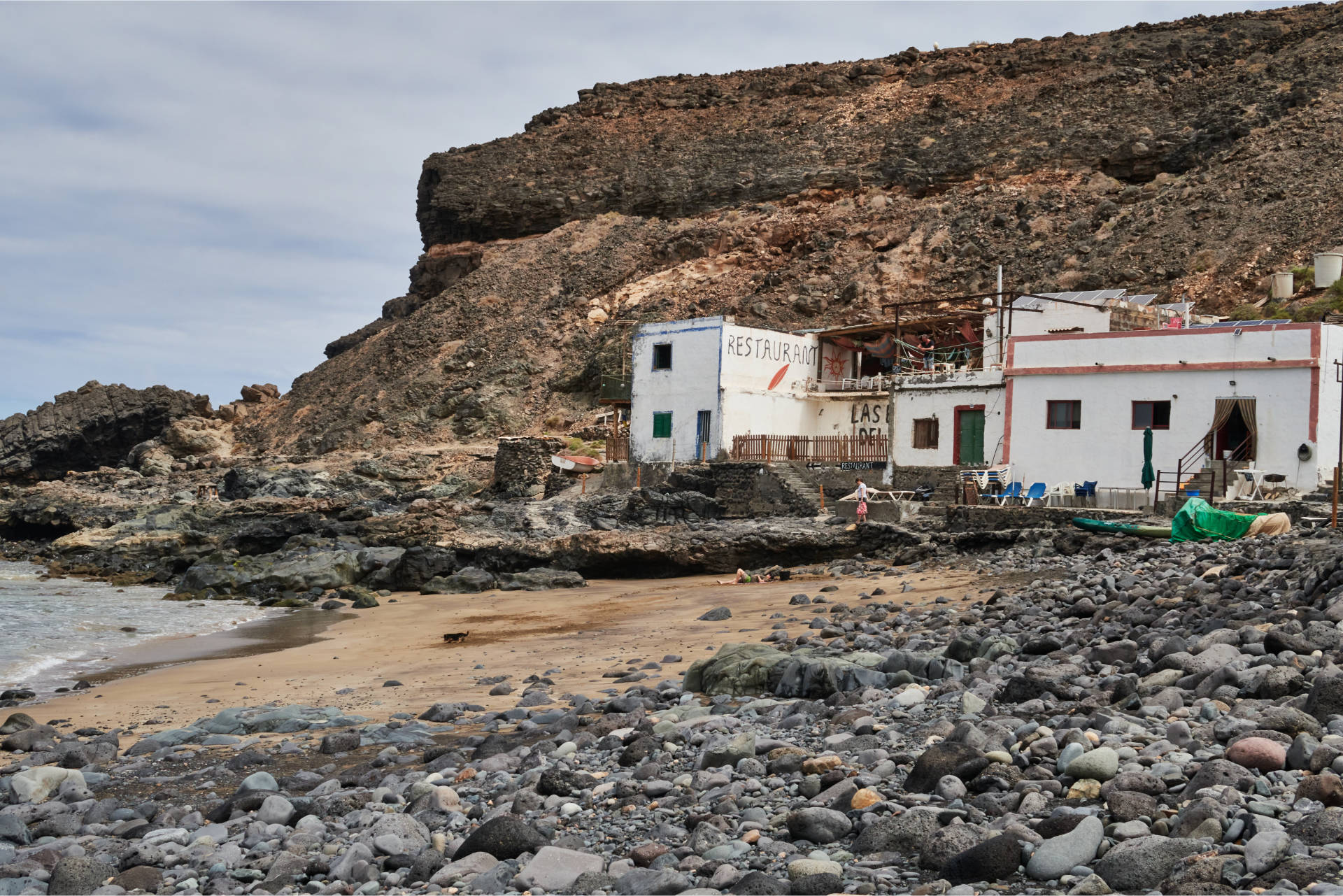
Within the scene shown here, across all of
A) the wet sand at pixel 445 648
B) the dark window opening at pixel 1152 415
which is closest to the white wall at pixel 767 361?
the dark window opening at pixel 1152 415

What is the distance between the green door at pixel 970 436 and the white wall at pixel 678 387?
768 centimetres

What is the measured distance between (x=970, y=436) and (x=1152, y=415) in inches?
222

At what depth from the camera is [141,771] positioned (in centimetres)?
897

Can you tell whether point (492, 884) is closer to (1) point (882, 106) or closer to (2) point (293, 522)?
(2) point (293, 522)

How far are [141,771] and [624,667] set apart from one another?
505cm

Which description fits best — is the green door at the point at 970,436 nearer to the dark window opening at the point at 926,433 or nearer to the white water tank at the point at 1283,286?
the dark window opening at the point at 926,433

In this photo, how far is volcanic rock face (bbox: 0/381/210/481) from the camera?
64.8 metres

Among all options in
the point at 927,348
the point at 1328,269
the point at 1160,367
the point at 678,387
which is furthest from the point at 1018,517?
the point at 1328,269

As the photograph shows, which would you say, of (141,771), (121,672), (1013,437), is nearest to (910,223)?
(1013,437)

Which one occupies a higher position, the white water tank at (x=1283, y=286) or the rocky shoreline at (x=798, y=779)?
the white water tank at (x=1283, y=286)

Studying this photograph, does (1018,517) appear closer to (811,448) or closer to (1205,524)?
(1205,524)

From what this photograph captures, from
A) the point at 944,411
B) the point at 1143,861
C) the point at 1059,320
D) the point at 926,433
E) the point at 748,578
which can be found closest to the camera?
the point at 1143,861

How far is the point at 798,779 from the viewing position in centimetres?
636

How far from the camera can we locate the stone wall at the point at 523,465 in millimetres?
41062
